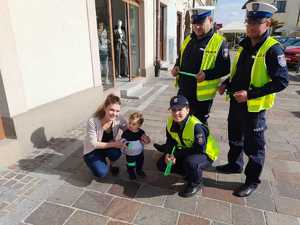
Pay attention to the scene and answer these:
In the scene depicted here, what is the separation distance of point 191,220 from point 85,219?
39.3 inches

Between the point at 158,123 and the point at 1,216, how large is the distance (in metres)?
3.02

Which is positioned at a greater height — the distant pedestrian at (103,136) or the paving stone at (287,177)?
the distant pedestrian at (103,136)

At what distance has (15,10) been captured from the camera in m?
3.06

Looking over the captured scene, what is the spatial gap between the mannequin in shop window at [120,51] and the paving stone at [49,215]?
5.43 metres

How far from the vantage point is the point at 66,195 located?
2619 millimetres

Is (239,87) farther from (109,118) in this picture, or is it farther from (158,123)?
(158,123)

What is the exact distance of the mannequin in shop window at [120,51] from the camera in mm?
6988

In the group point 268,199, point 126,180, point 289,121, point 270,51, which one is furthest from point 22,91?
point 289,121

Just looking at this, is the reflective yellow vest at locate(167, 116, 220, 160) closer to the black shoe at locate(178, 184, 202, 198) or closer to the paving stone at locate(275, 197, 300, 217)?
the black shoe at locate(178, 184, 202, 198)

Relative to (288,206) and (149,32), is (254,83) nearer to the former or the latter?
(288,206)

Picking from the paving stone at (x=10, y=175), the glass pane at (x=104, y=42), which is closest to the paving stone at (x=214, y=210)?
the paving stone at (x=10, y=175)

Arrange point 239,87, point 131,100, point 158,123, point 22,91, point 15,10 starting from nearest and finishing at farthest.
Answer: point 239,87 → point 15,10 → point 22,91 → point 158,123 → point 131,100

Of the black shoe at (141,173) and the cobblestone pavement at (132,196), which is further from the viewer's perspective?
the black shoe at (141,173)

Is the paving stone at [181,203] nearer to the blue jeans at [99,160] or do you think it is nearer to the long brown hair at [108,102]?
the blue jeans at [99,160]
